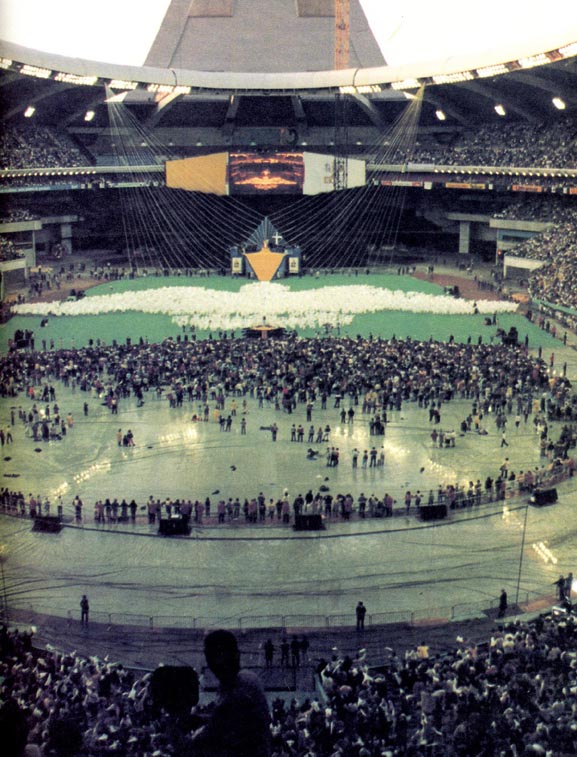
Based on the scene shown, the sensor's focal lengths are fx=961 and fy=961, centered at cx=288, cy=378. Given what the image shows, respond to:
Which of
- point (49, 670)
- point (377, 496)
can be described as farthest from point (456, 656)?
point (377, 496)

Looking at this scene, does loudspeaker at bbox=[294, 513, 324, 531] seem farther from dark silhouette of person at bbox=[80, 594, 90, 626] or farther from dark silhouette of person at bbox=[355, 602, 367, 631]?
dark silhouette of person at bbox=[80, 594, 90, 626]

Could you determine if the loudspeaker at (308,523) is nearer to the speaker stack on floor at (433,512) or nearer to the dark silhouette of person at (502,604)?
the speaker stack on floor at (433,512)

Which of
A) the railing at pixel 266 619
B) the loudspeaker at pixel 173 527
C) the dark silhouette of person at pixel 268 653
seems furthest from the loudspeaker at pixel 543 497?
the dark silhouette of person at pixel 268 653

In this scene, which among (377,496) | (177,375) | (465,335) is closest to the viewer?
(377,496)

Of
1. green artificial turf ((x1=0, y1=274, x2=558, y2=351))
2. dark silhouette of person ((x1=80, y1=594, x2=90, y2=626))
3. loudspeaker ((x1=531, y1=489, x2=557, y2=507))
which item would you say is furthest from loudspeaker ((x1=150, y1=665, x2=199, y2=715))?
green artificial turf ((x1=0, y1=274, x2=558, y2=351))

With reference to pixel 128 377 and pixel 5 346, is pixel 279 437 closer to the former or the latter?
pixel 128 377

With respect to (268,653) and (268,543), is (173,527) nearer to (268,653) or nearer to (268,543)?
(268,543)
